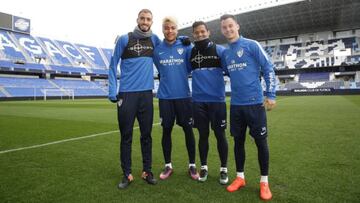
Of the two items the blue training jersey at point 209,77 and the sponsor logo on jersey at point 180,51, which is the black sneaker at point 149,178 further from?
the sponsor logo on jersey at point 180,51

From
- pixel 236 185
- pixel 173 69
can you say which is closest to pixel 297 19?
pixel 173 69

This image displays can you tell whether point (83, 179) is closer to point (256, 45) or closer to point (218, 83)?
point (218, 83)

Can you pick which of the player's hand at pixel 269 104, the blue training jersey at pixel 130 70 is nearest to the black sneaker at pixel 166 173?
the blue training jersey at pixel 130 70

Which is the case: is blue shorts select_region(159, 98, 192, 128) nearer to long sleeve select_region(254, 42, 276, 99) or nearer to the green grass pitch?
the green grass pitch

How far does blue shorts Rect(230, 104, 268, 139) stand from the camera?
3.50 m

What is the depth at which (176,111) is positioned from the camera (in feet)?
13.7

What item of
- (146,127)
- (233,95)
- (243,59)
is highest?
(243,59)

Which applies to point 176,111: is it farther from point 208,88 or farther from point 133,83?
point 133,83

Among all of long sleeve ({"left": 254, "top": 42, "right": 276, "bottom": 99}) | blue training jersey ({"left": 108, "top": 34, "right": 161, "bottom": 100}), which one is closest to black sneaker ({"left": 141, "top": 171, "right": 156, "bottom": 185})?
blue training jersey ({"left": 108, "top": 34, "right": 161, "bottom": 100})

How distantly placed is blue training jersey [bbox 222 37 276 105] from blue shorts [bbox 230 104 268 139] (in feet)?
0.24

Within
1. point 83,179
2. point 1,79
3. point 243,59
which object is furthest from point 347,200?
Result: point 1,79

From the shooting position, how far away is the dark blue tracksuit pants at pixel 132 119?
3932mm

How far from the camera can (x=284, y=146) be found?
19.0ft

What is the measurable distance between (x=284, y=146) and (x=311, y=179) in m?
2.09
